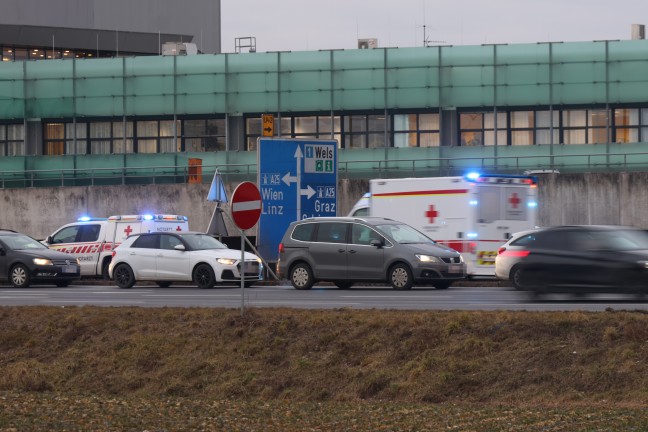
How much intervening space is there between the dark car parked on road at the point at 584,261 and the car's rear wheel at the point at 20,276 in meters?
15.3

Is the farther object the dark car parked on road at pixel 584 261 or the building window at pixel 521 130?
the building window at pixel 521 130

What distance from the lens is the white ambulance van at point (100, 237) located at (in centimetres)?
3931

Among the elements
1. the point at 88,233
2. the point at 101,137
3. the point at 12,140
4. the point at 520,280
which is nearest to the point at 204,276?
the point at 88,233

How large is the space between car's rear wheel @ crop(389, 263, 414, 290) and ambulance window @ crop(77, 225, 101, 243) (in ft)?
37.8

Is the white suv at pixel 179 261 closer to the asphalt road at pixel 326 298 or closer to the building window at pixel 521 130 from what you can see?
the asphalt road at pixel 326 298

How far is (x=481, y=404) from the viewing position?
15742 millimetres

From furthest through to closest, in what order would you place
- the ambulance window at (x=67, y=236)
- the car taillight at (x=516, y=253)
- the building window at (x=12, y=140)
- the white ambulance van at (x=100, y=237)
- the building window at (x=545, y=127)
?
the building window at (x=12, y=140), the building window at (x=545, y=127), the ambulance window at (x=67, y=236), the white ambulance van at (x=100, y=237), the car taillight at (x=516, y=253)

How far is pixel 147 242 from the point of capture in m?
35.4

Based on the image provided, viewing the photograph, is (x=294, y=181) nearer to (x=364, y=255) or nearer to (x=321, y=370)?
(x=364, y=255)

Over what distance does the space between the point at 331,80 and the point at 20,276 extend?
24.4 m

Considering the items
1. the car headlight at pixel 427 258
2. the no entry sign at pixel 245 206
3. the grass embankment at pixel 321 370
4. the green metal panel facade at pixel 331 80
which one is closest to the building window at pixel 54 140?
the green metal panel facade at pixel 331 80

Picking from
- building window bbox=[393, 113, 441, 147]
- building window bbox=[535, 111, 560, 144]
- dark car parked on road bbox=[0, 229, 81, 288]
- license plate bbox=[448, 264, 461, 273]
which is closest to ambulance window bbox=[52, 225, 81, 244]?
dark car parked on road bbox=[0, 229, 81, 288]

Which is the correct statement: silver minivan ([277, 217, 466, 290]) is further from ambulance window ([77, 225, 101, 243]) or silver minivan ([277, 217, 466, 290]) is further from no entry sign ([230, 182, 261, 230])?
no entry sign ([230, 182, 261, 230])

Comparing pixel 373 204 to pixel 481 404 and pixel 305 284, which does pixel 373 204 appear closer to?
pixel 305 284
